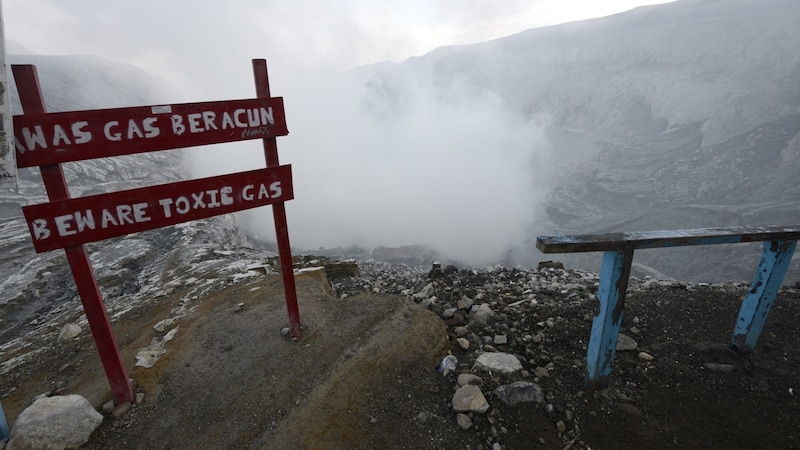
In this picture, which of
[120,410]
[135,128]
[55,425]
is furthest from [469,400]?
[135,128]

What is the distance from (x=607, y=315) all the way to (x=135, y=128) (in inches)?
142

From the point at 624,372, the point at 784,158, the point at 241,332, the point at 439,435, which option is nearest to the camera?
the point at 439,435

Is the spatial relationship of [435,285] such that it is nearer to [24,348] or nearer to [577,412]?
[577,412]

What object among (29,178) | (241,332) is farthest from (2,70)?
(29,178)

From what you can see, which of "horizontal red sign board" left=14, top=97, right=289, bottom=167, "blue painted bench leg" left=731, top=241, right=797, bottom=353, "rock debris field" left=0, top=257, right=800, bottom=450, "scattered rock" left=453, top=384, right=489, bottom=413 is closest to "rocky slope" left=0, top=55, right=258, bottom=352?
"rock debris field" left=0, top=257, right=800, bottom=450

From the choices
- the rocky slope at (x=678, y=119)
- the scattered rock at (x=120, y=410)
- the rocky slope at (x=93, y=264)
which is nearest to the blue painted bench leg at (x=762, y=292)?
the scattered rock at (x=120, y=410)

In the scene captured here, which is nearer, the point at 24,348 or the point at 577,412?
the point at 577,412

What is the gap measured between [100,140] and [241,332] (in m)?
2.37

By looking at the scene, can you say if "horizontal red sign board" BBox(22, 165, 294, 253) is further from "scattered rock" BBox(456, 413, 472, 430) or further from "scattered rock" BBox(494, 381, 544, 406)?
"scattered rock" BBox(494, 381, 544, 406)

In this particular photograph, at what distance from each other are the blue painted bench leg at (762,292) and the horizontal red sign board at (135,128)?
13.7 ft

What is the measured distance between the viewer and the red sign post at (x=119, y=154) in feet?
8.11

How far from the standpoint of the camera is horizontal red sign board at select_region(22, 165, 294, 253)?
2.56 metres

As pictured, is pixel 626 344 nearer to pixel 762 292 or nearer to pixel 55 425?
pixel 762 292

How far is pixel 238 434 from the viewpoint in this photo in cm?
283
